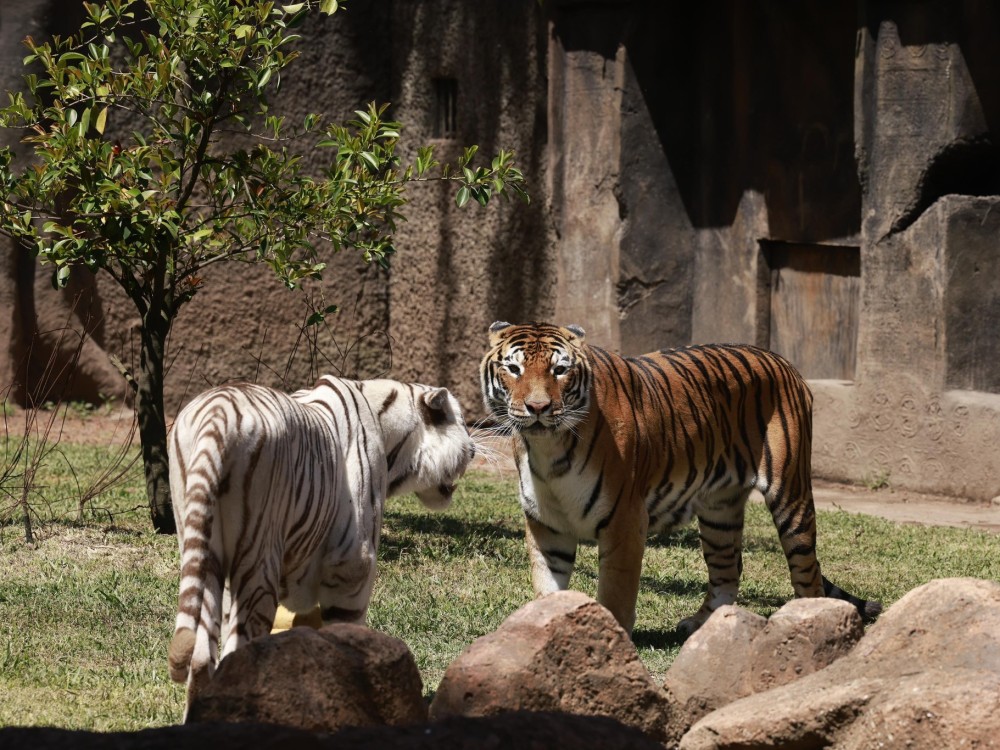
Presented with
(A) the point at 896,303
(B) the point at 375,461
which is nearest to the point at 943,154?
(A) the point at 896,303

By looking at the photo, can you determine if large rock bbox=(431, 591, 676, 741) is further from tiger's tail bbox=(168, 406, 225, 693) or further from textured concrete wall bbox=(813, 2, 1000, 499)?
textured concrete wall bbox=(813, 2, 1000, 499)

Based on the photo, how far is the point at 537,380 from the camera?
5.60m

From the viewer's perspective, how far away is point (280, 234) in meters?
7.46

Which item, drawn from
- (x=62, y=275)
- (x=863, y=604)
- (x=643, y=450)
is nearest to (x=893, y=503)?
(x=863, y=604)

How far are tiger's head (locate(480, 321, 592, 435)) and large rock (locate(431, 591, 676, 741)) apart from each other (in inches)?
59.3

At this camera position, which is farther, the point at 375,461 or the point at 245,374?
the point at 245,374

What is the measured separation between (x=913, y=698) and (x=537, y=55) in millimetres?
9572

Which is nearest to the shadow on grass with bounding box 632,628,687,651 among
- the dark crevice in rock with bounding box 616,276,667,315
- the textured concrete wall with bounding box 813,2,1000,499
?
the textured concrete wall with bounding box 813,2,1000,499

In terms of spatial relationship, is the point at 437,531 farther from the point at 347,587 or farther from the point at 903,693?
the point at 903,693

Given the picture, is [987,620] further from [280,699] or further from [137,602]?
[137,602]

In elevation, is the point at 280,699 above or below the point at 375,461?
below

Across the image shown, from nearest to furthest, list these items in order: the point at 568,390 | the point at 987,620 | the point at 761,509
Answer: the point at 987,620
the point at 568,390
the point at 761,509

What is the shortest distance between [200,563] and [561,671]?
1.00 metres

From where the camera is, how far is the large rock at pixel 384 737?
286 cm
